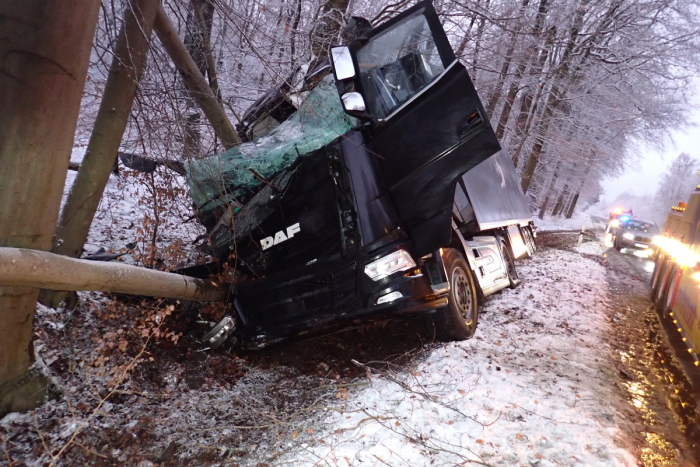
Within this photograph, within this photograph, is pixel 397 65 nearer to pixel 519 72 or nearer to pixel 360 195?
pixel 360 195

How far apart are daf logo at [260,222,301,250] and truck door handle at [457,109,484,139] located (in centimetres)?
178

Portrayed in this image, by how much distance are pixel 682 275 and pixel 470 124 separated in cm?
371

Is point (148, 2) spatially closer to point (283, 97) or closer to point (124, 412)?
A: point (283, 97)

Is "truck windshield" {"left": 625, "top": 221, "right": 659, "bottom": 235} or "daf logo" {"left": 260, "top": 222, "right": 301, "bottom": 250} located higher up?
"daf logo" {"left": 260, "top": 222, "right": 301, "bottom": 250}

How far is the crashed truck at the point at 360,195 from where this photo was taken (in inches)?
141

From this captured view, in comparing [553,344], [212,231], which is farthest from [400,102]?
[553,344]

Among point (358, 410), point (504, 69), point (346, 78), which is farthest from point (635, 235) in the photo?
point (358, 410)

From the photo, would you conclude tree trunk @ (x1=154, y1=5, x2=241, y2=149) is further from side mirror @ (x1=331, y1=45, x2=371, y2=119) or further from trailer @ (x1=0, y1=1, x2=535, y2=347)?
side mirror @ (x1=331, y1=45, x2=371, y2=119)

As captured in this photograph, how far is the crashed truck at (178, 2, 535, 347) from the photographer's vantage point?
3594 mm

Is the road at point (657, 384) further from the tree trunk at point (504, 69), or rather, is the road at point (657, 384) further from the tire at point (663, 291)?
the tree trunk at point (504, 69)

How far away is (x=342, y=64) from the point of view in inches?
146

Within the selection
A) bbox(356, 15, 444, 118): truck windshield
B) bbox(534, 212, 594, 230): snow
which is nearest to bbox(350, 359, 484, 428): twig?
bbox(356, 15, 444, 118): truck windshield

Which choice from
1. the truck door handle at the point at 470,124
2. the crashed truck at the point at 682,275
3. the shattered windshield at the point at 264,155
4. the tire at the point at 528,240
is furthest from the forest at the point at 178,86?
the crashed truck at the point at 682,275

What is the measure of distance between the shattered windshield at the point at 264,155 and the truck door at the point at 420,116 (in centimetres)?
41
